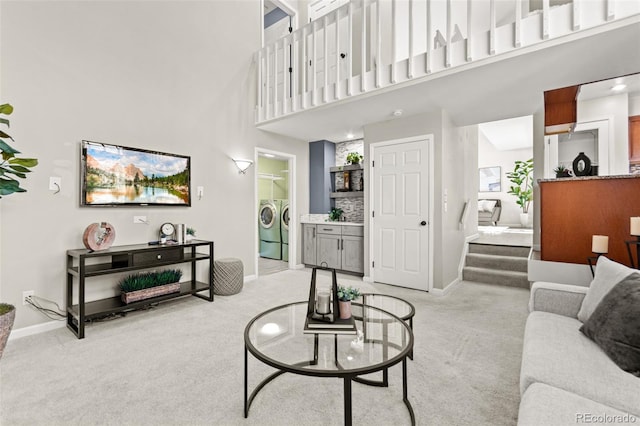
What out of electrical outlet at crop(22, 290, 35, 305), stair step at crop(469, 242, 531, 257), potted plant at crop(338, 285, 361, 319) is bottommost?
electrical outlet at crop(22, 290, 35, 305)

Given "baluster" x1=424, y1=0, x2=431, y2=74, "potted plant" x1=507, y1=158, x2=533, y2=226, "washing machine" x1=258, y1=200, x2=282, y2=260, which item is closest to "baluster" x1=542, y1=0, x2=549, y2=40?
"baluster" x1=424, y1=0, x2=431, y2=74

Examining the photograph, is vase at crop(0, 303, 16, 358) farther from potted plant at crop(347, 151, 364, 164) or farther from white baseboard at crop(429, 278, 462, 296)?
potted plant at crop(347, 151, 364, 164)

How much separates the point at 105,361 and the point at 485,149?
429 inches

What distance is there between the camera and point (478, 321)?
9.51 feet

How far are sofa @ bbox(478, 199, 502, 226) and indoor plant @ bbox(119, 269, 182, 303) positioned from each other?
8624 millimetres

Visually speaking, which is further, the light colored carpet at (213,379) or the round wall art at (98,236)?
the round wall art at (98,236)

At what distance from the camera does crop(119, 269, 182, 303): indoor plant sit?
301 centimetres

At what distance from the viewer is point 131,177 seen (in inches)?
128

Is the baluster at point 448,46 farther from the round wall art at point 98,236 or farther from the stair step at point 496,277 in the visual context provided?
the round wall art at point 98,236

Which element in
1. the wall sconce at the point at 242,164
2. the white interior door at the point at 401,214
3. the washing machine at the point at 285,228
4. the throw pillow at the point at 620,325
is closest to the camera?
the throw pillow at the point at 620,325

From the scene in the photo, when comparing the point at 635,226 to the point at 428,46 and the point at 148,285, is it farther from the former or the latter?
the point at 148,285

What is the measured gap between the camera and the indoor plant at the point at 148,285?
3.01m

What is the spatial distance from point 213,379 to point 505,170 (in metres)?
10.3

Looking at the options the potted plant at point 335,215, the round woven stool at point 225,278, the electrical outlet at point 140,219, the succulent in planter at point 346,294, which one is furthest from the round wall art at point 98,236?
the potted plant at point 335,215
